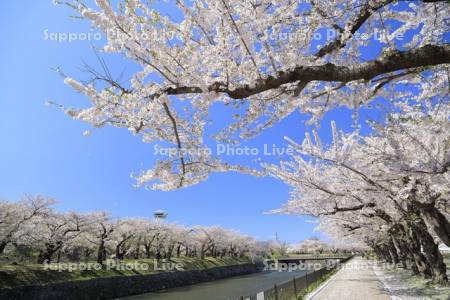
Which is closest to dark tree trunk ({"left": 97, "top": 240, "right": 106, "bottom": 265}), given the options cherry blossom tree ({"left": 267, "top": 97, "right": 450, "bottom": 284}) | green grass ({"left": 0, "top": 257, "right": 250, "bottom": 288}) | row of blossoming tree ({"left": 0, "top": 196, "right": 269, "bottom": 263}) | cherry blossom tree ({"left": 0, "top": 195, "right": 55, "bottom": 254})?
row of blossoming tree ({"left": 0, "top": 196, "right": 269, "bottom": 263})

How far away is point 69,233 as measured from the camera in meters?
30.3

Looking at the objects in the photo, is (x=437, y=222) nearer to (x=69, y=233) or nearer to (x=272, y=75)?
(x=272, y=75)

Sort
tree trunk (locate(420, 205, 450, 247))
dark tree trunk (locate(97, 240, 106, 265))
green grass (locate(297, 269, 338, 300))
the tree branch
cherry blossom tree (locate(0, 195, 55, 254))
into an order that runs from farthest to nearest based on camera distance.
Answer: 1. dark tree trunk (locate(97, 240, 106, 265))
2. cherry blossom tree (locate(0, 195, 55, 254))
3. green grass (locate(297, 269, 338, 300))
4. tree trunk (locate(420, 205, 450, 247))
5. the tree branch

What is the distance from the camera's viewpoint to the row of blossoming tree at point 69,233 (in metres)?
22.9

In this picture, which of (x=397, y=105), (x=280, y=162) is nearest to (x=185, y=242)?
(x=280, y=162)

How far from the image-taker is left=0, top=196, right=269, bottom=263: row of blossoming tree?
22875 mm

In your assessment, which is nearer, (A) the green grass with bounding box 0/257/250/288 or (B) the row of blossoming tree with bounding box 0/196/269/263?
(A) the green grass with bounding box 0/257/250/288

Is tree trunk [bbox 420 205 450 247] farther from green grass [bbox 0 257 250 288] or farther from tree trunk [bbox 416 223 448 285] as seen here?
green grass [bbox 0 257 250 288]

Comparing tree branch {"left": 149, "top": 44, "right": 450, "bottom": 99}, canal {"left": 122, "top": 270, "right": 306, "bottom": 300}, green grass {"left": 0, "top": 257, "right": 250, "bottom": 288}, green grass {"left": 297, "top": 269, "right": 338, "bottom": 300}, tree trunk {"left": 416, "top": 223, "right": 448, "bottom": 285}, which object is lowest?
canal {"left": 122, "top": 270, "right": 306, "bottom": 300}

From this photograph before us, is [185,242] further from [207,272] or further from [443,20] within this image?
[443,20]

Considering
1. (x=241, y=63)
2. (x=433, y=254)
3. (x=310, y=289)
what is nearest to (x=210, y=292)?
(x=310, y=289)

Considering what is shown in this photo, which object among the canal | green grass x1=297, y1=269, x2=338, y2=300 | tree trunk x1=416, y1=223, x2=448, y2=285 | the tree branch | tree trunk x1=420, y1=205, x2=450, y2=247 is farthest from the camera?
the canal

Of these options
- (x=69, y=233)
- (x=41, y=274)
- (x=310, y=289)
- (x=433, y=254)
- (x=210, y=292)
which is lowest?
(x=210, y=292)

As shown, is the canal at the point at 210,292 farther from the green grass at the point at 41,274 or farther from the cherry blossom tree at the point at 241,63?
the cherry blossom tree at the point at 241,63
